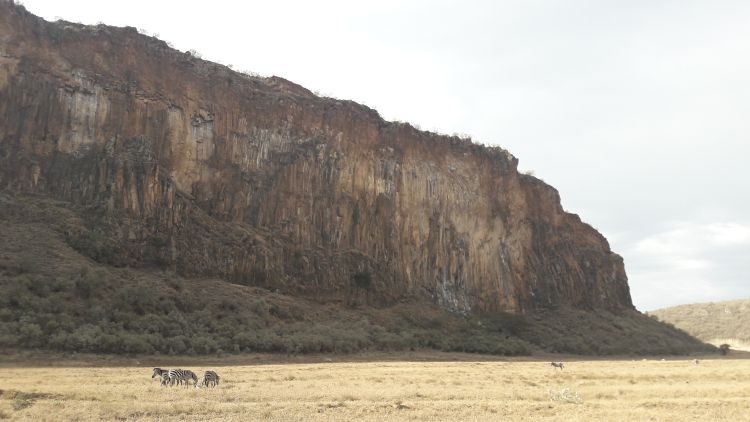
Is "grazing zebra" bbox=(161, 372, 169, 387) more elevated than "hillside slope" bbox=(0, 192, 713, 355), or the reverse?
"hillside slope" bbox=(0, 192, 713, 355)

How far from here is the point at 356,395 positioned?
651 inches

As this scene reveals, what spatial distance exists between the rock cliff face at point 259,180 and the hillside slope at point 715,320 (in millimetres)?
31071

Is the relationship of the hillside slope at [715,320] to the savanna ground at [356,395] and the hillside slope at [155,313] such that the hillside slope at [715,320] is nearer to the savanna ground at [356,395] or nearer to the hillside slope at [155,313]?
the hillside slope at [155,313]

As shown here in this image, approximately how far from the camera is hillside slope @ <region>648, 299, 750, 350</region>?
78875 millimetres

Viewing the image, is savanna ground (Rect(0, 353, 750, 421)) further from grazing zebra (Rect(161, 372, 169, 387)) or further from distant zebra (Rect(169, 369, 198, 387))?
distant zebra (Rect(169, 369, 198, 387))

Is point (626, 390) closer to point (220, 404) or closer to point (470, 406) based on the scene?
point (470, 406)

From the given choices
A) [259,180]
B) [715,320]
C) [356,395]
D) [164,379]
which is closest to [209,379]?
[164,379]

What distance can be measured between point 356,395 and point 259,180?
88.5 ft

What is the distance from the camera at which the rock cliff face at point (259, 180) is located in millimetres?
33781

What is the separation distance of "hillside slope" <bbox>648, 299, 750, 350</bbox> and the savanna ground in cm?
6242

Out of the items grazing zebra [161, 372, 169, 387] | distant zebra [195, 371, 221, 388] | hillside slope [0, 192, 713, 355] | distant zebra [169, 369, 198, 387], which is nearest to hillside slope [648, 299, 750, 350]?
hillside slope [0, 192, 713, 355]

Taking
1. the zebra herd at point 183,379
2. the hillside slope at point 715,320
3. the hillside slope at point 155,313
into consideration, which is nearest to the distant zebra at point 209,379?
the zebra herd at point 183,379

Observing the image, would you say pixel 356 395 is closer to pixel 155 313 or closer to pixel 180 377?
pixel 180 377

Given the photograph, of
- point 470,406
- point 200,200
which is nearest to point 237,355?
point 200,200
